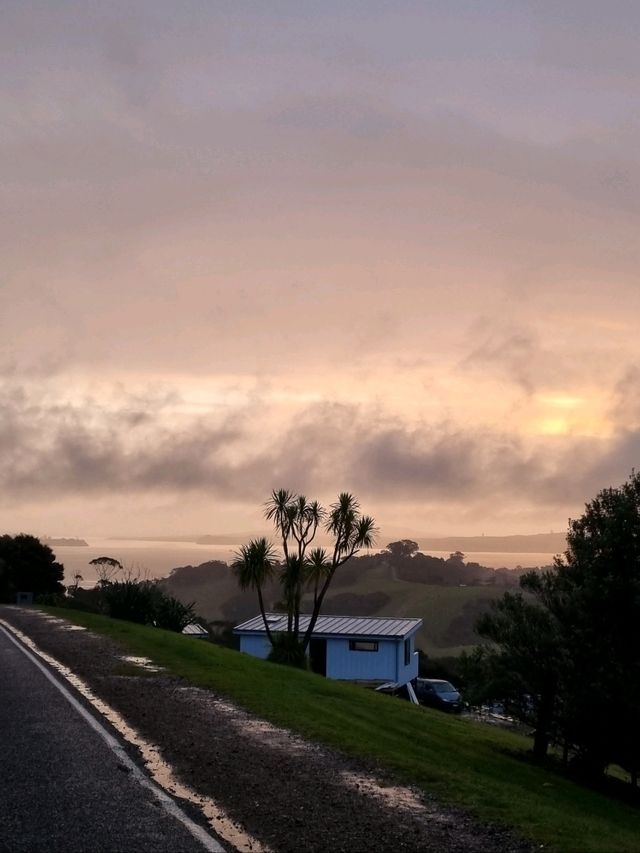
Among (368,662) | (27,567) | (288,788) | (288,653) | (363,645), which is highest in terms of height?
(27,567)

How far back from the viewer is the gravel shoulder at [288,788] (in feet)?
29.2

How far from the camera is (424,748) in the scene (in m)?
16.8

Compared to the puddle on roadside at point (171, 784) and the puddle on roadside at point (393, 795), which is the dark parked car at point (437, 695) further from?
the puddle on roadside at point (393, 795)

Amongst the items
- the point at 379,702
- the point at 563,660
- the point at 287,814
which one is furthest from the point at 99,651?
the point at 287,814

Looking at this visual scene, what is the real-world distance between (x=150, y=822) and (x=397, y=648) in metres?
46.4

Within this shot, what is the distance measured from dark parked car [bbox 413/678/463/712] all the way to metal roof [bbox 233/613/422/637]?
3225 mm

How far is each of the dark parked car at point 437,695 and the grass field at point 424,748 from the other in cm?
2193

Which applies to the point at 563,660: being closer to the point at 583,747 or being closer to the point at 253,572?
the point at 583,747

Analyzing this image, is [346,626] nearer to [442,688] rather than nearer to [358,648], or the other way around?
[358,648]

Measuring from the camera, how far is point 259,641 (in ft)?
192

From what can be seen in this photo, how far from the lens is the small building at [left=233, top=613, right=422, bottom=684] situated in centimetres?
5422

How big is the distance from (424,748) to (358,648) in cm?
3920

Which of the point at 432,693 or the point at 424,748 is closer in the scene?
the point at 424,748

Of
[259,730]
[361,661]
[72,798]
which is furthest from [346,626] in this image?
[72,798]
